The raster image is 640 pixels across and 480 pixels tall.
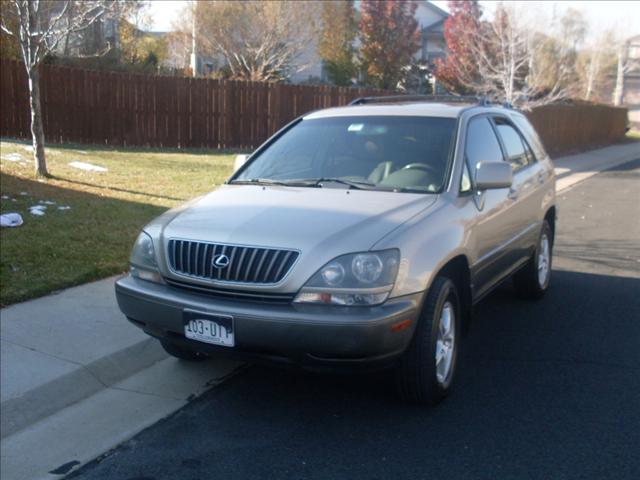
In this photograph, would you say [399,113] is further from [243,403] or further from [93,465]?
[93,465]

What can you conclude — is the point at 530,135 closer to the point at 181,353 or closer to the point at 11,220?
the point at 181,353

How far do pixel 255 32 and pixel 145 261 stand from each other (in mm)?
21684

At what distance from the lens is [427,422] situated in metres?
4.15

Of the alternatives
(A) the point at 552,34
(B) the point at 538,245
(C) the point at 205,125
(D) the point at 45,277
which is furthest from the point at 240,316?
(A) the point at 552,34

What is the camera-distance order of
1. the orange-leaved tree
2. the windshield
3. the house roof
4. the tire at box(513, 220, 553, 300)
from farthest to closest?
1. the house roof
2. the orange-leaved tree
3. the tire at box(513, 220, 553, 300)
4. the windshield

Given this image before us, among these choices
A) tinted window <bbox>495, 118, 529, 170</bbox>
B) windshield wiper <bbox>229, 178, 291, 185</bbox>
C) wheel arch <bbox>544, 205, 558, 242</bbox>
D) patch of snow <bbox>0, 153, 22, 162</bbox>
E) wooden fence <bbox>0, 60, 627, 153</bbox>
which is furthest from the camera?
wooden fence <bbox>0, 60, 627, 153</bbox>

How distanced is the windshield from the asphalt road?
4.39 feet

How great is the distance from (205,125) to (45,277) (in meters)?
14.0

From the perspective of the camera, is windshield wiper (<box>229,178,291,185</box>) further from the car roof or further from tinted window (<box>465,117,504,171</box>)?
tinted window (<box>465,117,504,171</box>)

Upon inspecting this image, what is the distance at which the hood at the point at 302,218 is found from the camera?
12.5ft

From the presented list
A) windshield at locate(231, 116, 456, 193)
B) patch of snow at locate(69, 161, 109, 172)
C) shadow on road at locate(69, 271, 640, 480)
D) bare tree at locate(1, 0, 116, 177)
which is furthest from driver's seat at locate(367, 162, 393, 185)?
patch of snow at locate(69, 161, 109, 172)

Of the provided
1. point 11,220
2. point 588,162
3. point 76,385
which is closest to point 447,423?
point 76,385

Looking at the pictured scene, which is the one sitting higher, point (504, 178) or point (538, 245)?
point (504, 178)

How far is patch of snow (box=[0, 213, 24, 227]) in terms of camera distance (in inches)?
307
